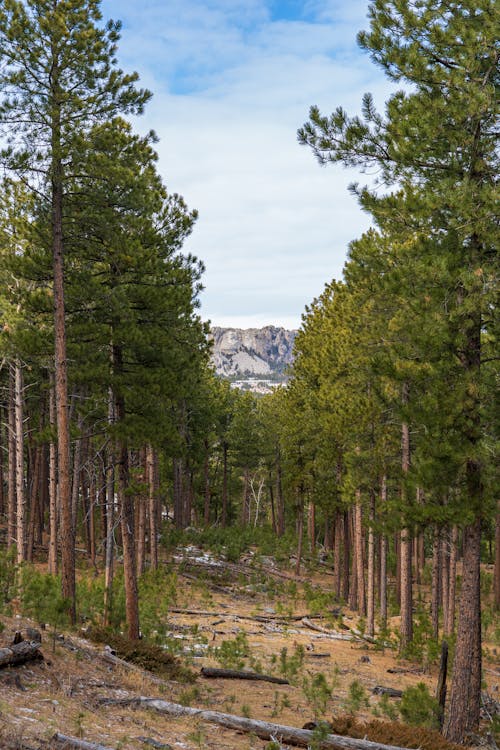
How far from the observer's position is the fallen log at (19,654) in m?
8.18

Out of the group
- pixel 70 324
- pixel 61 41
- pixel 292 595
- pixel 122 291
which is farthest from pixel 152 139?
pixel 292 595

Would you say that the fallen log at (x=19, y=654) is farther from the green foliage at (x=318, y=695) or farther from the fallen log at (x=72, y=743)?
the green foliage at (x=318, y=695)

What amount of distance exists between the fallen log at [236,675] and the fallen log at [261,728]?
13.2 feet

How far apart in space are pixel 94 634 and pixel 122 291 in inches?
282

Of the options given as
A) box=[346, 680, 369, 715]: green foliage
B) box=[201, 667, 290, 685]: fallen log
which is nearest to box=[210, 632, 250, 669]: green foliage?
box=[201, 667, 290, 685]: fallen log

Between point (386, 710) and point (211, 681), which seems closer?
point (386, 710)

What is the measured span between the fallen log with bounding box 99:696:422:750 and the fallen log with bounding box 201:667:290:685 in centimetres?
403

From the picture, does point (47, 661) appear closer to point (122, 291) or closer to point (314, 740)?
point (314, 740)

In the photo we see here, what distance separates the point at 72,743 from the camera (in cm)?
580

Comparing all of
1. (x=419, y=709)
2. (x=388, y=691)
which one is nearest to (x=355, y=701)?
(x=419, y=709)

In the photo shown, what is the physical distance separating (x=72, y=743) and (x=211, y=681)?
23.1 ft

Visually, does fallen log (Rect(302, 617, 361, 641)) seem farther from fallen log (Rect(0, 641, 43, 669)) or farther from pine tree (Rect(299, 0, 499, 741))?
fallen log (Rect(0, 641, 43, 669))

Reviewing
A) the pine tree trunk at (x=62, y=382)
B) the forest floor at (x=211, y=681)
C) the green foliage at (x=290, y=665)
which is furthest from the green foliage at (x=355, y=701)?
the pine tree trunk at (x=62, y=382)

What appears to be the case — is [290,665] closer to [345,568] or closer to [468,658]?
[468,658]
